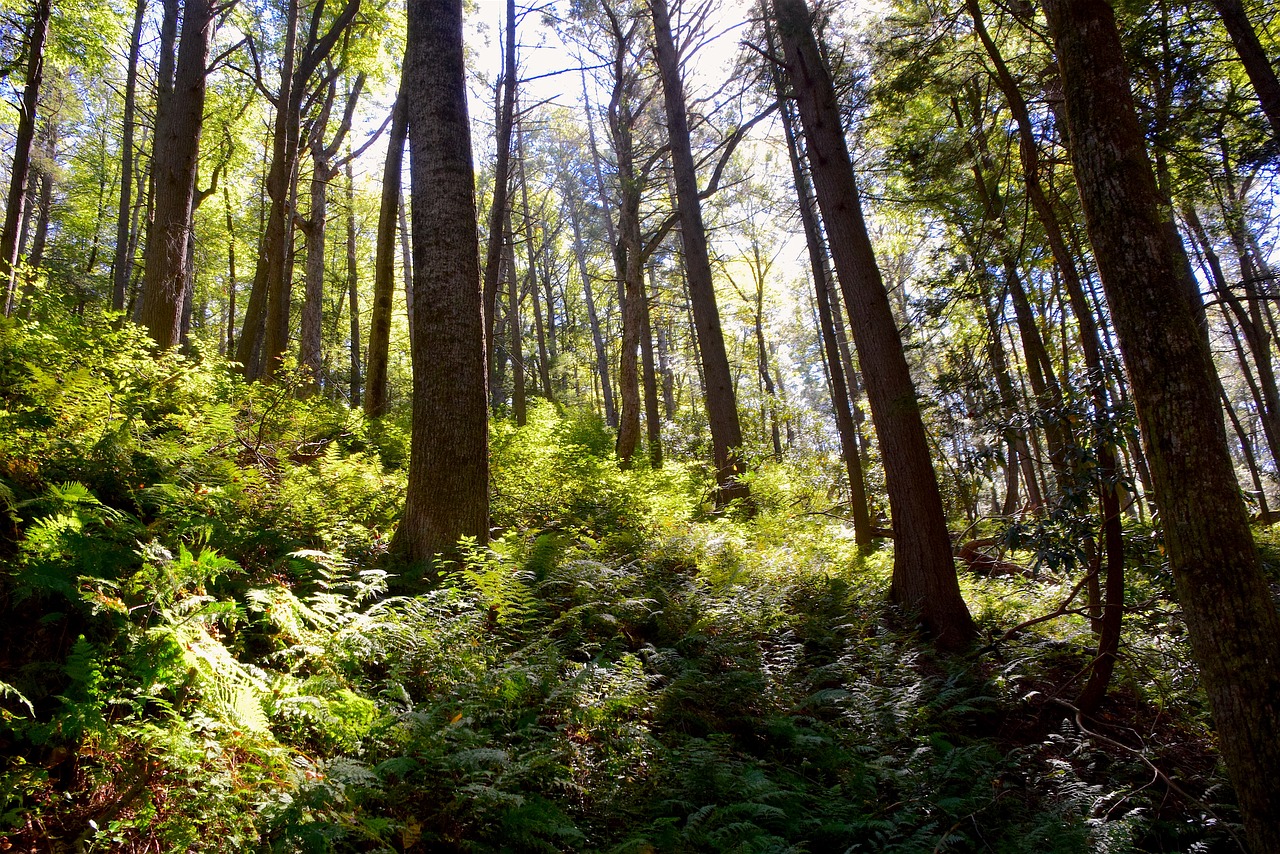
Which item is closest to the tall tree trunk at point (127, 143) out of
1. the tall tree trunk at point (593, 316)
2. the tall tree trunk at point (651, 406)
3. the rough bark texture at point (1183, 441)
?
the tall tree trunk at point (651, 406)

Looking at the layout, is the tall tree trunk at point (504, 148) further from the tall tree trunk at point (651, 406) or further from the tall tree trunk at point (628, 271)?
the tall tree trunk at point (651, 406)

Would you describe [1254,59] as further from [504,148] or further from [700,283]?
[504,148]

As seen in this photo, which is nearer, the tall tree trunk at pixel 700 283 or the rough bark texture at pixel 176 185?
the rough bark texture at pixel 176 185

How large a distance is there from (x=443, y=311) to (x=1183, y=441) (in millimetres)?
5344

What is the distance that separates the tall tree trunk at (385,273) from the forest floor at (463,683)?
3324 millimetres

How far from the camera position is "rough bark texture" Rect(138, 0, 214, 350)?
7.89 metres

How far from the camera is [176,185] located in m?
8.07

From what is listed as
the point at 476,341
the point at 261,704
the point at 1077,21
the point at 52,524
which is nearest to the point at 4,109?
the point at 476,341

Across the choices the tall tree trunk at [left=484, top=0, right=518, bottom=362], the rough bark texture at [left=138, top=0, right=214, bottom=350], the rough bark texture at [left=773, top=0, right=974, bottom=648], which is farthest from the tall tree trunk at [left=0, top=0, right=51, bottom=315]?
the rough bark texture at [left=773, top=0, right=974, bottom=648]

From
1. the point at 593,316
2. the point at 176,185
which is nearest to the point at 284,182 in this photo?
the point at 176,185

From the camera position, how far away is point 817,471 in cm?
1493

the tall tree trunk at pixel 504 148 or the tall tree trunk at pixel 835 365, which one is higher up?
the tall tree trunk at pixel 504 148

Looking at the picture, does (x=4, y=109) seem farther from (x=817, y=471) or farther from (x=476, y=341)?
(x=817, y=471)

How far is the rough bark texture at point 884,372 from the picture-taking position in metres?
6.66
